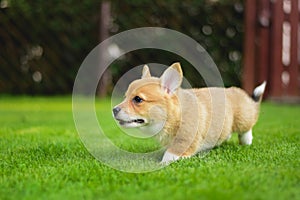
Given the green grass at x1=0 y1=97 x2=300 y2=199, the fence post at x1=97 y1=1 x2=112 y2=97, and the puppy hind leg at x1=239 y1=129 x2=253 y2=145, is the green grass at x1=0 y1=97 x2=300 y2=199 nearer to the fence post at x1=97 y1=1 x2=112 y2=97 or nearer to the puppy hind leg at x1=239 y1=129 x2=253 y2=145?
the puppy hind leg at x1=239 y1=129 x2=253 y2=145

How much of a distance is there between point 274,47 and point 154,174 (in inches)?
198

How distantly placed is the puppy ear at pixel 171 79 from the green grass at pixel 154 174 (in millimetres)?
344

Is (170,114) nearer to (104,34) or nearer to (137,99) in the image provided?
(137,99)

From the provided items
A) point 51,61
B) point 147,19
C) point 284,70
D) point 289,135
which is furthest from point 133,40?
point 289,135

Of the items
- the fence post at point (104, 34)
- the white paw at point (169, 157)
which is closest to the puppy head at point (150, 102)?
the white paw at point (169, 157)

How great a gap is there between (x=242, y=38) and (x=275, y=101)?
1572 mm

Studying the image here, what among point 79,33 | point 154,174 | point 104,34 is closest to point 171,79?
point 154,174

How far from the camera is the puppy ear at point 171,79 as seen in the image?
7.18 feet

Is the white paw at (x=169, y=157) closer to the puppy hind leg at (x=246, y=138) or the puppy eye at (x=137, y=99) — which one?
the puppy eye at (x=137, y=99)

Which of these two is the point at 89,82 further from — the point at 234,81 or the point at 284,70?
the point at 284,70

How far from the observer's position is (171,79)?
221cm

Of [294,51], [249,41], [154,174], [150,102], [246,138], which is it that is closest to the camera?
[154,174]

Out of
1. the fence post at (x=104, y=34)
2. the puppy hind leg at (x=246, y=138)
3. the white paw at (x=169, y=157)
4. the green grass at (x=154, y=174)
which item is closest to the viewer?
the green grass at (x=154, y=174)

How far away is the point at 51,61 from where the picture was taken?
7.99 m
